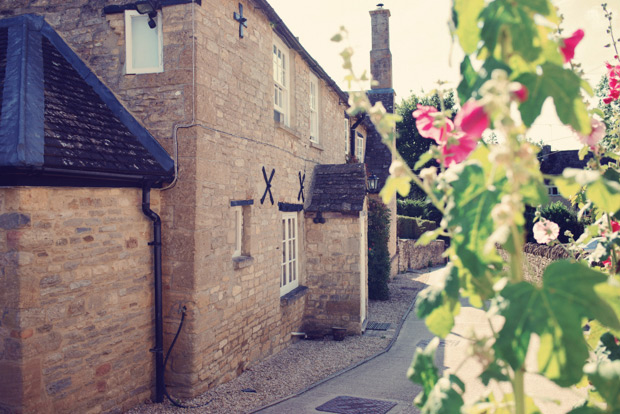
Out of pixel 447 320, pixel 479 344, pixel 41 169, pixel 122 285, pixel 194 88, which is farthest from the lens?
pixel 194 88

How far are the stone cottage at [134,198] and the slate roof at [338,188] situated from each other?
73.8 inches

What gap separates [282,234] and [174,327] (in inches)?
156

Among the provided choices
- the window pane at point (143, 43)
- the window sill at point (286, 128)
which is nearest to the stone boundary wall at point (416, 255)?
the window sill at point (286, 128)

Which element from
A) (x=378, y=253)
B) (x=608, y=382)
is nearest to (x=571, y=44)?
(x=608, y=382)

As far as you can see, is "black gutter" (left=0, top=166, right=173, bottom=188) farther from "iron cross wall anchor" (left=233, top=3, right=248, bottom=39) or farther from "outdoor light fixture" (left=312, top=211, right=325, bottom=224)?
"outdoor light fixture" (left=312, top=211, right=325, bottom=224)

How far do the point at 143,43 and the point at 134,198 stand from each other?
2.36 meters

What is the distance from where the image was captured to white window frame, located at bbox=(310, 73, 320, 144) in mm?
12234

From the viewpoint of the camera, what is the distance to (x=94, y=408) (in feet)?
18.6

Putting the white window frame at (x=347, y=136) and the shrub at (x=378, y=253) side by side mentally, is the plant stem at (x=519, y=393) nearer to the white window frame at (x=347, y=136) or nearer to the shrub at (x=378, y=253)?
the shrub at (x=378, y=253)

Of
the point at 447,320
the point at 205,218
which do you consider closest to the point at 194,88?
the point at 205,218

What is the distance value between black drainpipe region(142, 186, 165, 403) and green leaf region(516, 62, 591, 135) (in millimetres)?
5883

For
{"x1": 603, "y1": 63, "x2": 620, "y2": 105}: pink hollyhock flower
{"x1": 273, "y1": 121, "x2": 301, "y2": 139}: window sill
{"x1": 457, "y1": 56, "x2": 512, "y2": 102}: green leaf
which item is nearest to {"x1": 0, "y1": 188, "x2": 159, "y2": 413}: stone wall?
{"x1": 273, "y1": 121, "x2": 301, "y2": 139}: window sill

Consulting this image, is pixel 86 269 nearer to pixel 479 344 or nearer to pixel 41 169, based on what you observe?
pixel 41 169

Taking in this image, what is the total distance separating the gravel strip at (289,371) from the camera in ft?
21.2
